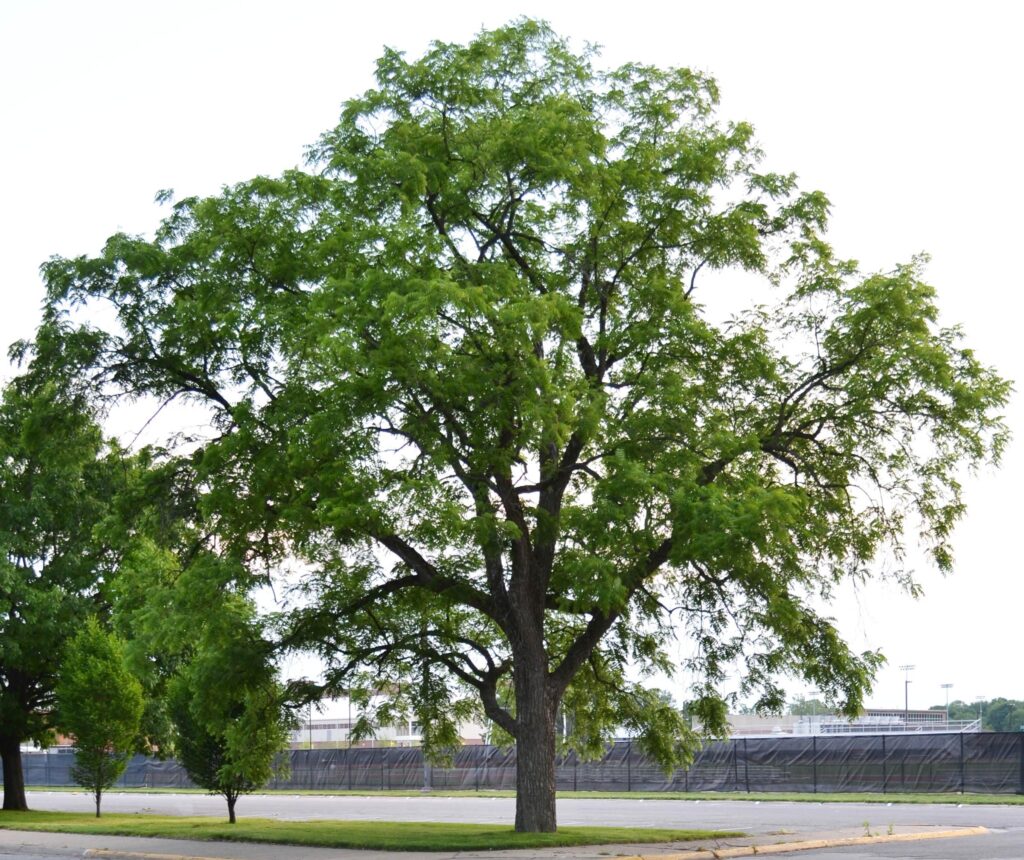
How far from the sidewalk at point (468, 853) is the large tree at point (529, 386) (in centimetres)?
292

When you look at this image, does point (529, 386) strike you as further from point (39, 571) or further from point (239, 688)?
point (39, 571)

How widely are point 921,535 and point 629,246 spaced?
7.63 metres

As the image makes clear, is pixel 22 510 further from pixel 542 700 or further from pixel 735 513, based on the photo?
pixel 735 513

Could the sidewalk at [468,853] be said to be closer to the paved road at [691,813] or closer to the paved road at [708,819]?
the paved road at [708,819]

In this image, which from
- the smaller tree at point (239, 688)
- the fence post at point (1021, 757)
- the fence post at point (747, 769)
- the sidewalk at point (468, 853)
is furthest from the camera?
the fence post at point (747, 769)

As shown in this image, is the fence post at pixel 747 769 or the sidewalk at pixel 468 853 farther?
the fence post at pixel 747 769

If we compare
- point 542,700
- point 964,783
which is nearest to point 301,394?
point 542,700

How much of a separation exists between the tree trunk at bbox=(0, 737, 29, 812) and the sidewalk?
59.2ft

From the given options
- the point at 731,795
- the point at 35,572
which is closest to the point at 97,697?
the point at 35,572

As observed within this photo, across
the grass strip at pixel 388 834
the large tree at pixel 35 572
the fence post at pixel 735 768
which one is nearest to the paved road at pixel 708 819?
the grass strip at pixel 388 834

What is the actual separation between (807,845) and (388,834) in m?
7.75

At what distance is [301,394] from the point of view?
2286cm

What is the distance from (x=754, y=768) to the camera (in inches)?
2047

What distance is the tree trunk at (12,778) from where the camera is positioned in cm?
4388
